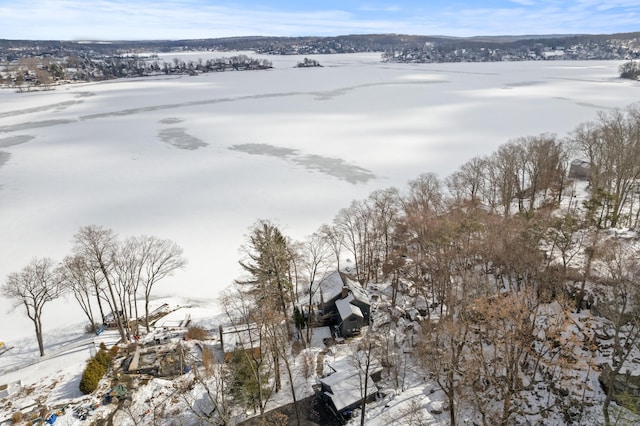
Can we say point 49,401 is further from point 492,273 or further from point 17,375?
point 492,273

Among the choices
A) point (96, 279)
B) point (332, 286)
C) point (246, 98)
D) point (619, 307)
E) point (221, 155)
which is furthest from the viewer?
point (246, 98)

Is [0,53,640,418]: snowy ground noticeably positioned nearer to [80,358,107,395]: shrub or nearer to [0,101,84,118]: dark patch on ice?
[0,101,84,118]: dark patch on ice

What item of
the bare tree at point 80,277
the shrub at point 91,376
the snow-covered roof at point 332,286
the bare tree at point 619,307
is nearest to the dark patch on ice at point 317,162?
the snow-covered roof at point 332,286

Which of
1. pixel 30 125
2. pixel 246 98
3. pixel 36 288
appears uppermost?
pixel 246 98

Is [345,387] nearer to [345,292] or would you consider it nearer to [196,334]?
[345,292]

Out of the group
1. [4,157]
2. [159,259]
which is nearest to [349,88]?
[4,157]

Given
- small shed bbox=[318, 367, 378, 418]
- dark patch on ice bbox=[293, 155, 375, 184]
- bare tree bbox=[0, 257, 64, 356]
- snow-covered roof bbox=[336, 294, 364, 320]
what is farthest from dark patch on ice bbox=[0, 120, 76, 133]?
small shed bbox=[318, 367, 378, 418]
